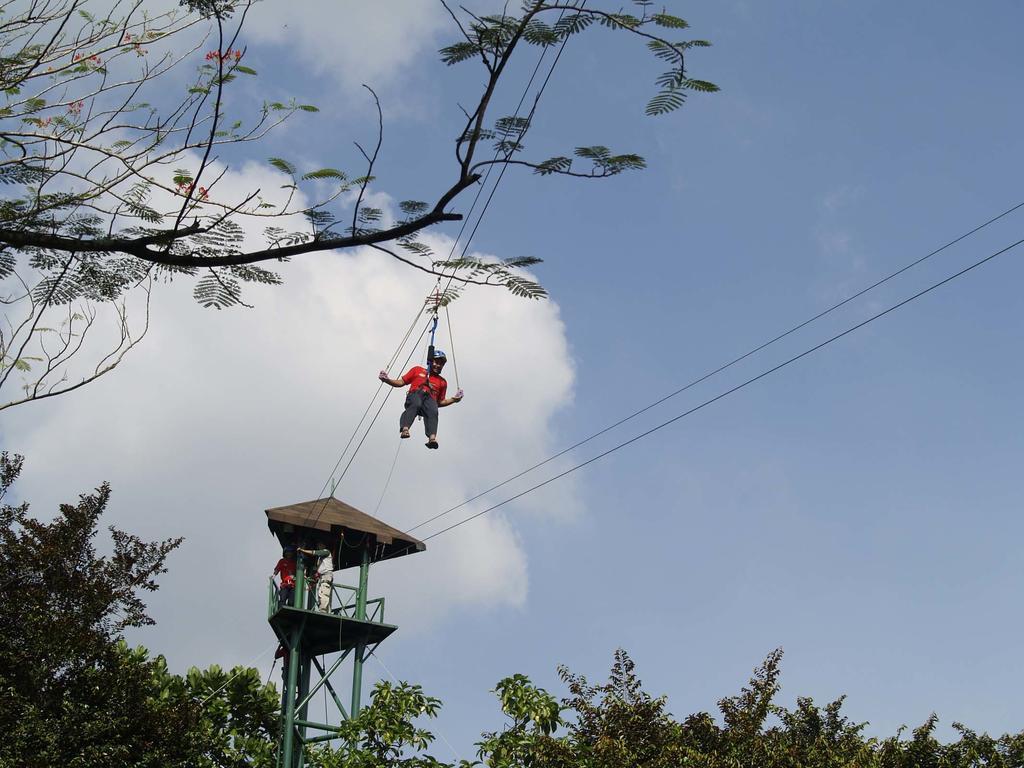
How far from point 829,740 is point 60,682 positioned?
13999mm

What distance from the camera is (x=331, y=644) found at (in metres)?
25.5

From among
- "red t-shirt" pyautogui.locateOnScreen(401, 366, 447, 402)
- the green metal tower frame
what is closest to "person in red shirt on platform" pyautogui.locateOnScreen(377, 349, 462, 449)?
"red t-shirt" pyautogui.locateOnScreen(401, 366, 447, 402)

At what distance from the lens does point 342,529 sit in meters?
26.4

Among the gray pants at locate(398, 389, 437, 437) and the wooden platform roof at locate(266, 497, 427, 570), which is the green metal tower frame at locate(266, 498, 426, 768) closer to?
the wooden platform roof at locate(266, 497, 427, 570)

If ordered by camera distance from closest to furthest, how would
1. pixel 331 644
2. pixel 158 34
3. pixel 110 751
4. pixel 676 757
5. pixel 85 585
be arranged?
pixel 158 34 → pixel 676 757 → pixel 110 751 → pixel 85 585 → pixel 331 644

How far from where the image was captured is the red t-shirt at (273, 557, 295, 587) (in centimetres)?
2564

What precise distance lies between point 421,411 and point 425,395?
21 cm

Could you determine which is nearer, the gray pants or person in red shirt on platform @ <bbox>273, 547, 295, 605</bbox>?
the gray pants

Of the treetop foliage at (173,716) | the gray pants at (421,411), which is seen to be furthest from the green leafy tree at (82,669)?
the gray pants at (421,411)

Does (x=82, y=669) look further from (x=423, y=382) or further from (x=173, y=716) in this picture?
(x=423, y=382)

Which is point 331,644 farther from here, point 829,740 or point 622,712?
point 829,740

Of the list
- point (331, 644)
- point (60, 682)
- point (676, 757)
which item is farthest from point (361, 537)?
point (676, 757)

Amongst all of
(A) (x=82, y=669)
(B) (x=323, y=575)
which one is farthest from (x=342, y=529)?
(A) (x=82, y=669)

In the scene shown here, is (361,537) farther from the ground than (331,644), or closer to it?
farther from the ground
